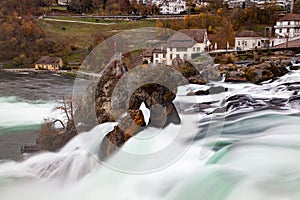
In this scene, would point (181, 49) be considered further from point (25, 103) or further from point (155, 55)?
point (25, 103)

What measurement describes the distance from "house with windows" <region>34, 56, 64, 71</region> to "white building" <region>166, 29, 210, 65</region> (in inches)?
131

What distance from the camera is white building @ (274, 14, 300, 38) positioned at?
9453 mm

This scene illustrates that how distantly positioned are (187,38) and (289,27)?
300cm

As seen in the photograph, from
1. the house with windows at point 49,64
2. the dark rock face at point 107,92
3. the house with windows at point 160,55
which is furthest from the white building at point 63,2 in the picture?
the dark rock face at point 107,92

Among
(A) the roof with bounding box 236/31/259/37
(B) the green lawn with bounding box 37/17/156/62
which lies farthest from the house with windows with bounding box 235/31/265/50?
(B) the green lawn with bounding box 37/17/156/62

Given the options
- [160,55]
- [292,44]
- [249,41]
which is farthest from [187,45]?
[292,44]

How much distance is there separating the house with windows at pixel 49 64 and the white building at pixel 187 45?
333 centimetres

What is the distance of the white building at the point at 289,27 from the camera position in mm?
9453

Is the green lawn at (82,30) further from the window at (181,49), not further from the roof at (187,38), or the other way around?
the window at (181,49)

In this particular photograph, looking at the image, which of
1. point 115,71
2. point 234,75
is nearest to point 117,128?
point 115,71

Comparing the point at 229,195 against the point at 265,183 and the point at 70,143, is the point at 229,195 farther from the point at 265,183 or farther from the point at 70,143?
the point at 70,143

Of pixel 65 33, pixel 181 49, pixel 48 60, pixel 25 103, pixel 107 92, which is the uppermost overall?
pixel 65 33

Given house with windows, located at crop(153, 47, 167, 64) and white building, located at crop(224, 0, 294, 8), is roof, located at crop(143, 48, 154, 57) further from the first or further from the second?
white building, located at crop(224, 0, 294, 8)

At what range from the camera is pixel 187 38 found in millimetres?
8414
